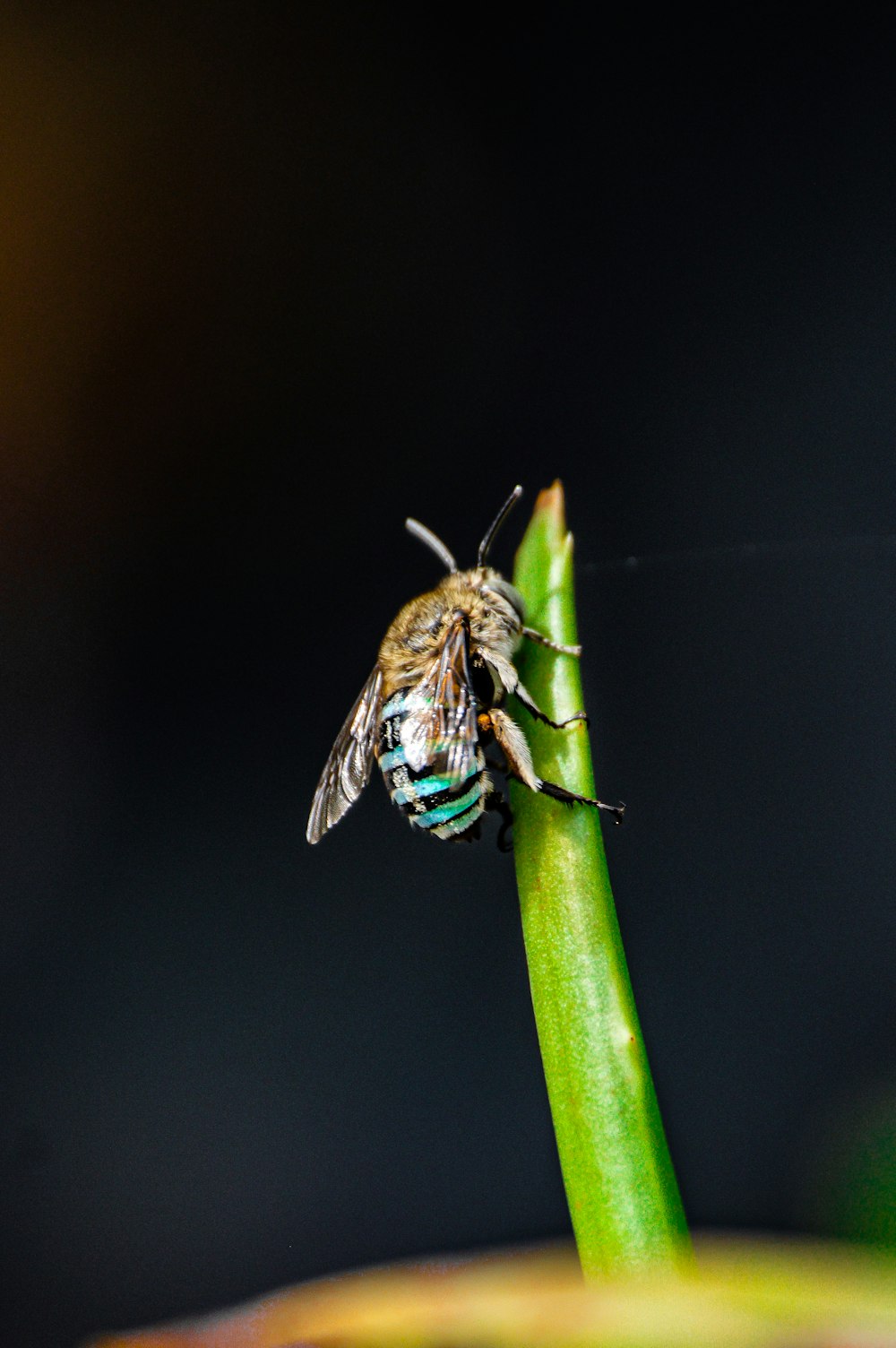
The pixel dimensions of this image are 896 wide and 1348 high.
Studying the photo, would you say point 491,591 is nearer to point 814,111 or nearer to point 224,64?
point 814,111

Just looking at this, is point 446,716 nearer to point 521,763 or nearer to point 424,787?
point 424,787

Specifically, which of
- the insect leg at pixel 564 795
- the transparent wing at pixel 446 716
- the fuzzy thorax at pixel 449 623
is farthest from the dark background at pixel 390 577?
the insect leg at pixel 564 795

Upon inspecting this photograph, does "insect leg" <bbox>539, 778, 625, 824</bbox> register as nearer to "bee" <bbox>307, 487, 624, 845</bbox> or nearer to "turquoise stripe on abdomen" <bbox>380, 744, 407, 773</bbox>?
"bee" <bbox>307, 487, 624, 845</bbox>

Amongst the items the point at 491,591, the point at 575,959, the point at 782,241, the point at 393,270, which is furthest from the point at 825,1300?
the point at 393,270

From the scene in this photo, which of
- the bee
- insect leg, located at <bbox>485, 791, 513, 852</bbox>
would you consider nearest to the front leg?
the bee

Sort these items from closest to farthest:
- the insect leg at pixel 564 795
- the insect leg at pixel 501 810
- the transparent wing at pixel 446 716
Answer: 1. the insect leg at pixel 564 795
2. the insect leg at pixel 501 810
3. the transparent wing at pixel 446 716

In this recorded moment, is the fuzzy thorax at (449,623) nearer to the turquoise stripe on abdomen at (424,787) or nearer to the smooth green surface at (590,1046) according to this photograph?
the turquoise stripe on abdomen at (424,787)

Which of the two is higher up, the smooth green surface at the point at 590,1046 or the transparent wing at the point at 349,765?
the transparent wing at the point at 349,765
